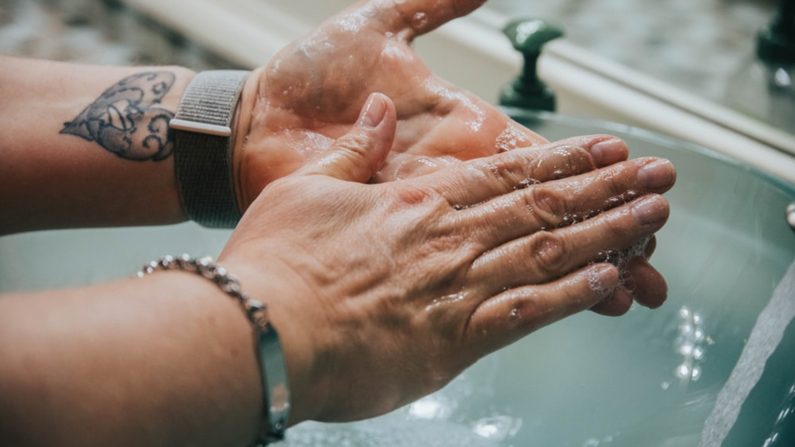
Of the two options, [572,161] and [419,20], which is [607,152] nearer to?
[572,161]

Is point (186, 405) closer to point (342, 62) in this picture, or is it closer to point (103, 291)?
point (103, 291)

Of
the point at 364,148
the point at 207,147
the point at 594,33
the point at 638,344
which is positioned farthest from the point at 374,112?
the point at 594,33

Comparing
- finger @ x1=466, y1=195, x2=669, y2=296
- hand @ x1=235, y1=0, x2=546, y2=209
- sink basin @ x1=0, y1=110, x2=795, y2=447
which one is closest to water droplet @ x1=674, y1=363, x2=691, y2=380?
sink basin @ x1=0, y1=110, x2=795, y2=447

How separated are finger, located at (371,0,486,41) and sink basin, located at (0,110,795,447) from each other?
34cm

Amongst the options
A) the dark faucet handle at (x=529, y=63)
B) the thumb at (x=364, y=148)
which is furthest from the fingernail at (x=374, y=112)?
the dark faucet handle at (x=529, y=63)

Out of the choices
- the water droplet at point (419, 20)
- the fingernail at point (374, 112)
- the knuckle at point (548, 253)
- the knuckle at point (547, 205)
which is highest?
the water droplet at point (419, 20)

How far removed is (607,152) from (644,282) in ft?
0.48

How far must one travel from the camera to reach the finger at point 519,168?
745 mm

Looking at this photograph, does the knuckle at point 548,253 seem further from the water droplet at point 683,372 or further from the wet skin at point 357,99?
the water droplet at point 683,372

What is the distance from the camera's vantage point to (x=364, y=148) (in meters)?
0.80

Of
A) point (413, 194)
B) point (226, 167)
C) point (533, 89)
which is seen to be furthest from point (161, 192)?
point (533, 89)

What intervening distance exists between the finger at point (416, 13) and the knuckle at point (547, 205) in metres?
0.31

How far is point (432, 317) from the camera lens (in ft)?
2.21

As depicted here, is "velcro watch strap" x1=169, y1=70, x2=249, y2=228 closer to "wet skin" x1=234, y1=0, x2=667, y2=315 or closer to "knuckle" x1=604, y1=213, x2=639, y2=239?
"wet skin" x1=234, y1=0, x2=667, y2=315
